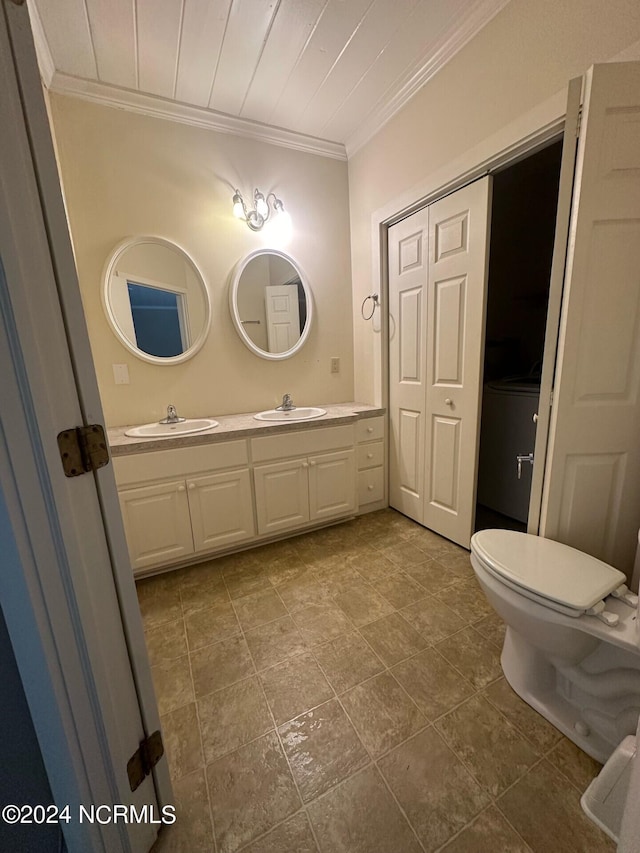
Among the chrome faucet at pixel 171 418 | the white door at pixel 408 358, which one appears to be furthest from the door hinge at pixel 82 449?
the white door at pixel 408 358

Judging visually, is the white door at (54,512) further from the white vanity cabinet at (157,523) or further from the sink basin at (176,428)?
the sink basin at (176,428)

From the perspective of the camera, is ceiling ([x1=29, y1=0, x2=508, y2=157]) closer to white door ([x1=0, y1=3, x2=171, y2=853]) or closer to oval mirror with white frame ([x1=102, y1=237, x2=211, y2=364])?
oval mirror with white frame ([x1=102, y1=237, x2=211, y2=364])

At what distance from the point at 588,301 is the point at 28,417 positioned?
159 centimetres

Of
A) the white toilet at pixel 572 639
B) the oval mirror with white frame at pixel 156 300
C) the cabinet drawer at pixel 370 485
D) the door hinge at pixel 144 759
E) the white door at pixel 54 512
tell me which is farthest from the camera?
the cabinet drawer at pixel 370 485

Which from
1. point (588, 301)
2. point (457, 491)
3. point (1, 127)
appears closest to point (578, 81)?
point (588, 301)

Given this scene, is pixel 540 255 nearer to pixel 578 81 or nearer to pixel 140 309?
pixel 578 81

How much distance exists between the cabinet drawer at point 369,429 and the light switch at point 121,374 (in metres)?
1.46

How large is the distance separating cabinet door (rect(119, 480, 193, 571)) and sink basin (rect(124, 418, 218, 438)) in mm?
288

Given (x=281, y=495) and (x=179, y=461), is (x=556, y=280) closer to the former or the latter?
(x=281, y=495)

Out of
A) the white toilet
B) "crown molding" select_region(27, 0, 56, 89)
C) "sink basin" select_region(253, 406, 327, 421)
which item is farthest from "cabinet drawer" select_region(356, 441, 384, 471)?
"crown molding" select_region(27, 0, 56, 89)

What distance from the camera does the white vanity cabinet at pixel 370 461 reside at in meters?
2.35

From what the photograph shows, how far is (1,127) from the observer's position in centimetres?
49

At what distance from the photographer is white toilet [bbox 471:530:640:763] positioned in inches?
36.4

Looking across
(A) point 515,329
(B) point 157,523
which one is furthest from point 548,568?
(A) point 515,329
